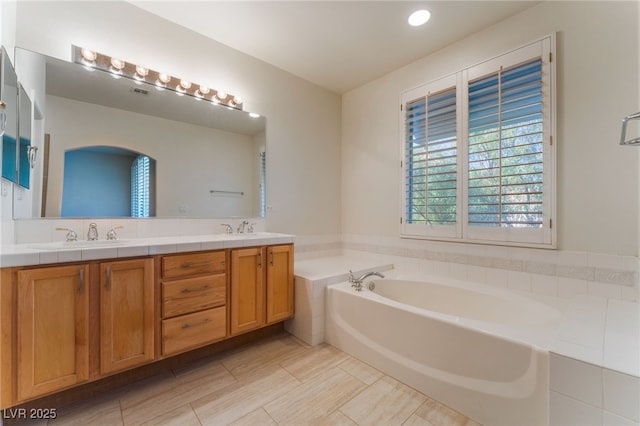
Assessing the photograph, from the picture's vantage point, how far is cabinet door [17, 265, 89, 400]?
129cm

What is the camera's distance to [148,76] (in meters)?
2.11

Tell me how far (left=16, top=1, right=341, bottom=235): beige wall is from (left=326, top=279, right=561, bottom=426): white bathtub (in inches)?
48.0

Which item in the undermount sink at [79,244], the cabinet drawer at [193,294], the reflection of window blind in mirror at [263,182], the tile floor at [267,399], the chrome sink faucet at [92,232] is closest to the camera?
the tile floor at [267,399]

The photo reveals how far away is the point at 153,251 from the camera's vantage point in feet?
5.43

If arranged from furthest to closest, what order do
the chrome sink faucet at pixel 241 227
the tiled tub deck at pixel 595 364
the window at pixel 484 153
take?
the chrome sink faucet at pixel 241 227
the window at pixel 484 153
the tiled tub deck at pixel 595 364

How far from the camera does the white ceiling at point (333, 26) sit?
2053mm

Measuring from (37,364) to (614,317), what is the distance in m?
3.03

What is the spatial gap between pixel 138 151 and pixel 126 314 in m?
1.21

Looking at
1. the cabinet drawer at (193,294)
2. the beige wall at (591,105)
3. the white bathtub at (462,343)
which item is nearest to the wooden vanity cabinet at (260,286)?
the cabinet drawer at (193,294)

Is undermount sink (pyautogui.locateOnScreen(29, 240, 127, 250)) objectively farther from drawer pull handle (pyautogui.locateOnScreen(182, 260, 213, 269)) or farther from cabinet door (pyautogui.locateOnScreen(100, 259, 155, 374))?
drawer pull handle (pyautogui.locateOnScreen(182, 260, 213, 269))

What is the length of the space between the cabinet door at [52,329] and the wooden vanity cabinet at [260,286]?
839mm

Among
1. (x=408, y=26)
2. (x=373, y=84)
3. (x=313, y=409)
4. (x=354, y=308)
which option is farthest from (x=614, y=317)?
(x=373, y=84)

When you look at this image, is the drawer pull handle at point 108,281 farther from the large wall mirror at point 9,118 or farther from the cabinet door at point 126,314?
the large wall mirror at point 9,118

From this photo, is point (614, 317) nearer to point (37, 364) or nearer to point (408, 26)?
point (408, 26)
